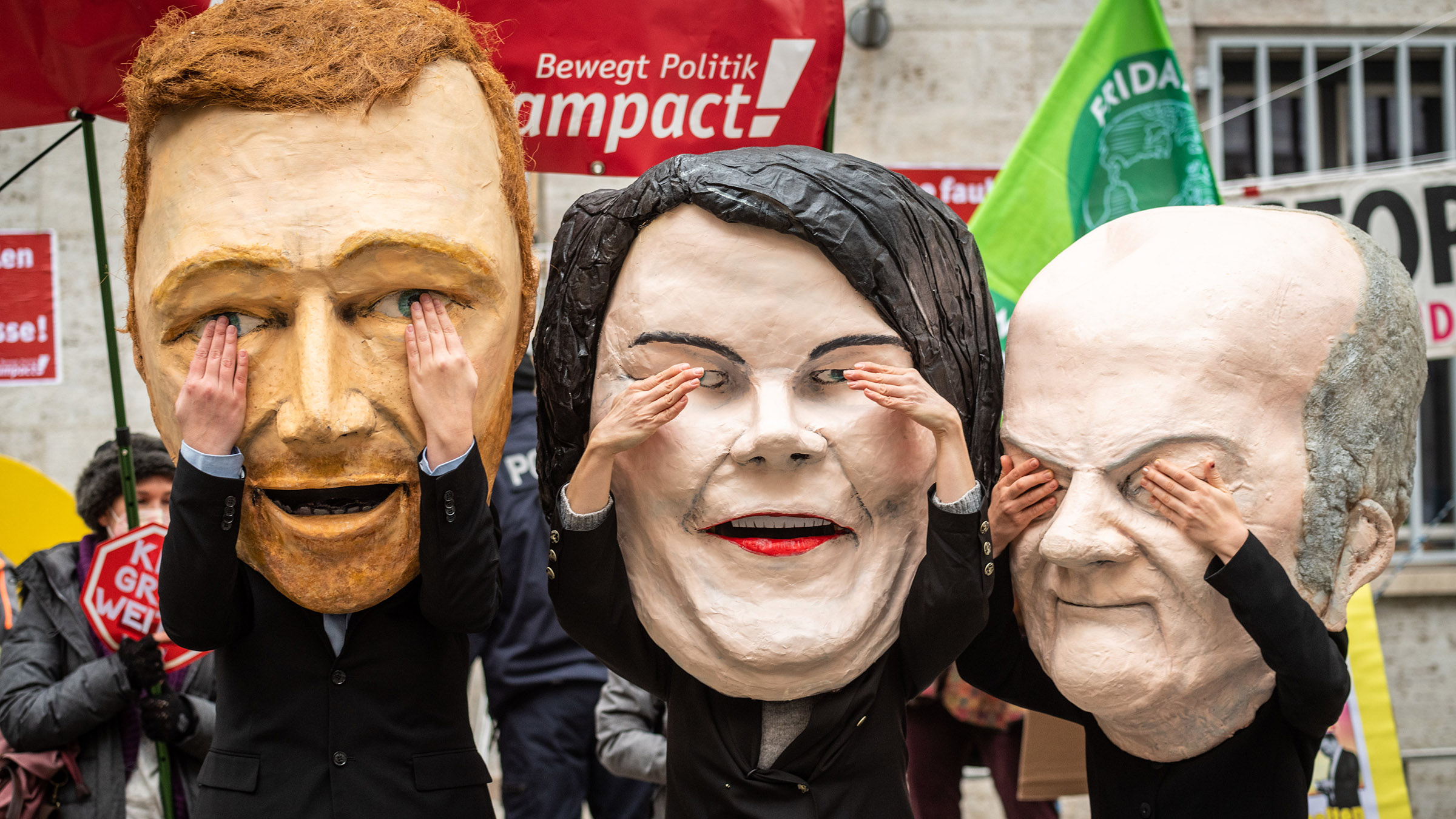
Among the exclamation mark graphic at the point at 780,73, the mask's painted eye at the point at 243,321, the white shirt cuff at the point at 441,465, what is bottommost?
the white shirt cuff at the point at 441,465

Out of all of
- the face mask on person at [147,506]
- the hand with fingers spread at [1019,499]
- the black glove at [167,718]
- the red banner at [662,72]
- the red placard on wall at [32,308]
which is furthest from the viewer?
the red placard on wall at [32,308]

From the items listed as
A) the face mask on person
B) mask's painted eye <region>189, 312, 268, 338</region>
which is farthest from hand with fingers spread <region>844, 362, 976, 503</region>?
the face mask on person

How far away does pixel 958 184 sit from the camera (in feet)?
18.5

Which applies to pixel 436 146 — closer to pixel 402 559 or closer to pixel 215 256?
pixel 215 256

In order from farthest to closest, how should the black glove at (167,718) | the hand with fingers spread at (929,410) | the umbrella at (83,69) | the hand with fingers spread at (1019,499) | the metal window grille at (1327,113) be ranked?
the metal window grille at (1327,113) → the black glove at (167,718) → the umbrella at (83,69) → the hand with fingers spread at (1019,499) → the hand with fingers spread at (929,410)

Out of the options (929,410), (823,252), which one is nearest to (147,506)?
(823,252)

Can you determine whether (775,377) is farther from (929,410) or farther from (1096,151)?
(1096,151)

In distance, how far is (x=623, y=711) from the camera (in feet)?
11.4

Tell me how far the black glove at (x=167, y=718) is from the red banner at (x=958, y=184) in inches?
148

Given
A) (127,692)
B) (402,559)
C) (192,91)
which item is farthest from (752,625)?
(127,692)

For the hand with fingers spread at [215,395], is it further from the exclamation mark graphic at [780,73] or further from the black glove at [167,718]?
the exclamation mark graphic at [780,73]

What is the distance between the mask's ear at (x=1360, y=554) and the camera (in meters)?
2.49

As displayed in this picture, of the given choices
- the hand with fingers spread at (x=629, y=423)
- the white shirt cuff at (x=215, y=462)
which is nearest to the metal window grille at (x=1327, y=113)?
the hand with fingers spread at (x=629, y=423)

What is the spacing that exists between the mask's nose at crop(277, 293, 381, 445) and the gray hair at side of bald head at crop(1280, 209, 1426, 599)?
1.81 m
